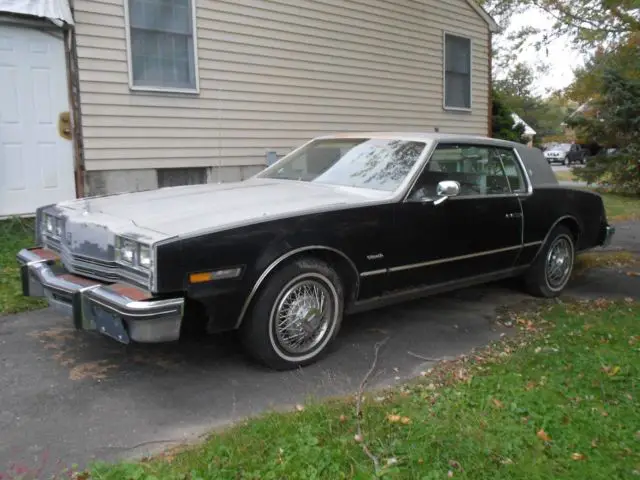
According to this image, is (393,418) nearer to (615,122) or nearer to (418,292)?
(418,292)

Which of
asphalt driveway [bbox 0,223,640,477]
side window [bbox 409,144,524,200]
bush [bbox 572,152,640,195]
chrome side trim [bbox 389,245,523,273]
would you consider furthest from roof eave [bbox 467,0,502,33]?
asphalt driveway [bbox 0,223,640,477]

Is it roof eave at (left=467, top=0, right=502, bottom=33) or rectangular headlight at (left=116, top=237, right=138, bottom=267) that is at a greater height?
roof eave at (left=467, top=0, right=502, bottom=33)

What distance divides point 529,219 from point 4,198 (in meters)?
5.84

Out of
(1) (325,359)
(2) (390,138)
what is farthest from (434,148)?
(1) (325,359)

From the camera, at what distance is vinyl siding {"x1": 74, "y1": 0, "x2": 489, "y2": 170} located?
7.71 m

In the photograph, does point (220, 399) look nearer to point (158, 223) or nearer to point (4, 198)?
point (158, 223)

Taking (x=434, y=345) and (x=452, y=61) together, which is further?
(x=452, y=61)

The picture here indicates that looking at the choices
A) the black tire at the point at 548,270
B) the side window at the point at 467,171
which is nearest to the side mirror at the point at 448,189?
the side window at the point at 467,171

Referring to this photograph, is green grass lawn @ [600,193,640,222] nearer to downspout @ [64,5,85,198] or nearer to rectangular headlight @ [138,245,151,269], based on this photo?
downspout @ [64,5,85,198]

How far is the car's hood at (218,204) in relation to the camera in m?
3.42

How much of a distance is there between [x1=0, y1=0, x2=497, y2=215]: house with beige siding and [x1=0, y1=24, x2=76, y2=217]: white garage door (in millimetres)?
93

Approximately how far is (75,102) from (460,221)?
5.20 meters

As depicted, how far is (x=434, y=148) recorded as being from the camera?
180 inches

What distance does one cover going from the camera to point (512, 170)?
17.5 ft
